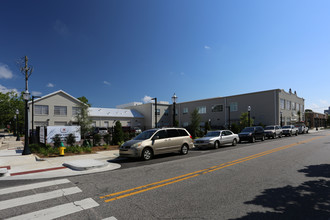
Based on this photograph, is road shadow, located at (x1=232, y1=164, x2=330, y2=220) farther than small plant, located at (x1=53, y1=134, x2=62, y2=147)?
No

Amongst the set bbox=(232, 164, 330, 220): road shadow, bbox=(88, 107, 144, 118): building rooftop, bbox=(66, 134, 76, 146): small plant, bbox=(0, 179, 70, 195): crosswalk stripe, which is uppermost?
bbox=(88, 107, 144, 118): building rooftop

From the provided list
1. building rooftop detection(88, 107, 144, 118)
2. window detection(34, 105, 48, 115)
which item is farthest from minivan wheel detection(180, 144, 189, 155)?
building rooftop detection(88, 107, 144, 118)

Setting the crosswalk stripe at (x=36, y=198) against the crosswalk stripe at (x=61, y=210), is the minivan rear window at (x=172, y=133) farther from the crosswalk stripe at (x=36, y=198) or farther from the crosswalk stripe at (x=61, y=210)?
the crosswalk stripe at (x=61, y=210)

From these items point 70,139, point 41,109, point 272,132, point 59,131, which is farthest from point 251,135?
point 41,109

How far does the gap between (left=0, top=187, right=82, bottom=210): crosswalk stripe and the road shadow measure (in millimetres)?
4486

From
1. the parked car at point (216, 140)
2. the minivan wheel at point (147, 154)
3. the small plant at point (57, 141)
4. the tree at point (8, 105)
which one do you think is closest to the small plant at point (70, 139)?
the small plant at point (57, 141)

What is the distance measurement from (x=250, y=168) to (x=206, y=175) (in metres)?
2.23

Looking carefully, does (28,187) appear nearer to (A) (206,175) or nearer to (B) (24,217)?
(B) (24,217)

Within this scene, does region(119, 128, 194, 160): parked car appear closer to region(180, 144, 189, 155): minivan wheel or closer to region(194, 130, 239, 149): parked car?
region(180, 144, 189, 155): minivan wheel

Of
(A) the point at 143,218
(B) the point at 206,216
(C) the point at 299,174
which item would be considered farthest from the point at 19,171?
(C) the point at 299,174

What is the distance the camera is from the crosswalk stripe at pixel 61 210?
3887mm

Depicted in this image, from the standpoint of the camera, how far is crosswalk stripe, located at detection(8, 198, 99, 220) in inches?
153

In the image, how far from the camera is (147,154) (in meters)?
10.6

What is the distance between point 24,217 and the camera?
387cm
